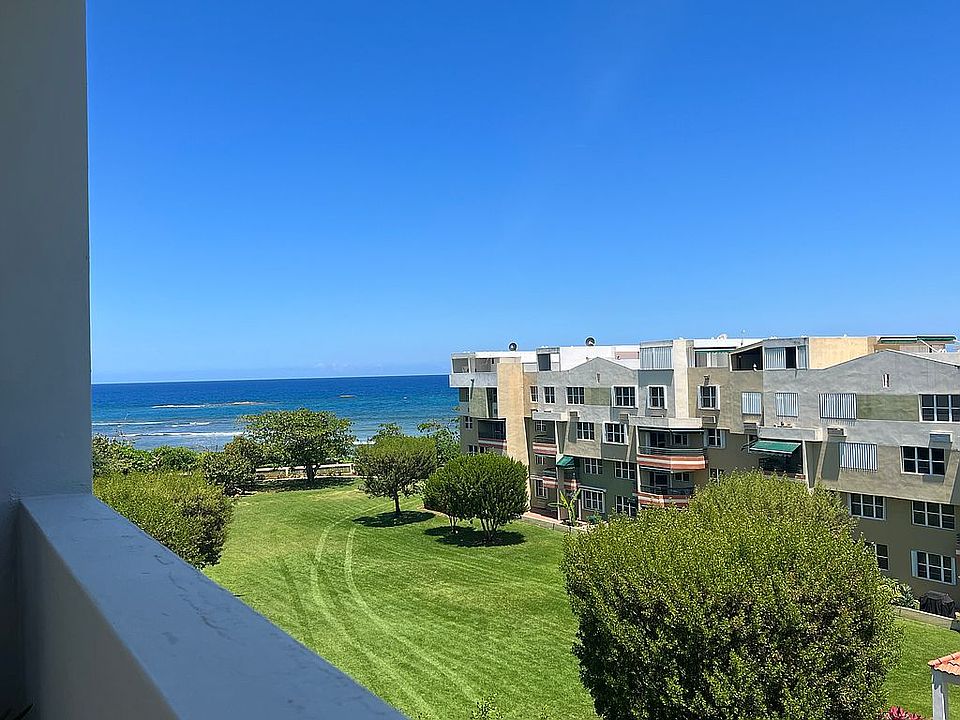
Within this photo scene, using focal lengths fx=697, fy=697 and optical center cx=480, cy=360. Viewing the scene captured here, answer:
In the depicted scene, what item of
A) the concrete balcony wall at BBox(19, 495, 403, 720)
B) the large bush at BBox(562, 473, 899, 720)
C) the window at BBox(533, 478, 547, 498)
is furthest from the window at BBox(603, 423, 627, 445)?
the concrete balcony wall at BBox(19, 495, 403, 720)

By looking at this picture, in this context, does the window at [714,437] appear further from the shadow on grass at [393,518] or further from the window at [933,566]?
the shadow on grass at [393,518]

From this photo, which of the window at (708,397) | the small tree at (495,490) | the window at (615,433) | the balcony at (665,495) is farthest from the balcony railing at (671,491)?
the small tree at (495,490)

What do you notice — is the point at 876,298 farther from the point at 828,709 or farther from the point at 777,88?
the point at 828,709

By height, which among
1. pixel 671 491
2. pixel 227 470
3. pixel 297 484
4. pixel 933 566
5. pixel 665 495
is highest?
pixel 671 491

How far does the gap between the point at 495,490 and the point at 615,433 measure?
4099mm

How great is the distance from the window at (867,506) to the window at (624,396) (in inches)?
253

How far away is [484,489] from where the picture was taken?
21297 mm

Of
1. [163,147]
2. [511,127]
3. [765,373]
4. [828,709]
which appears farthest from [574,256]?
[828,709]

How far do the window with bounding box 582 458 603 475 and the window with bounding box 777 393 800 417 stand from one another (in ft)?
20.6

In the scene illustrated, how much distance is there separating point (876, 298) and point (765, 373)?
1439 cm

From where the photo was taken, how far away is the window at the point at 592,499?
2244 centimetres

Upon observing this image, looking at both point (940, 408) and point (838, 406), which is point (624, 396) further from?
point (940, 408)

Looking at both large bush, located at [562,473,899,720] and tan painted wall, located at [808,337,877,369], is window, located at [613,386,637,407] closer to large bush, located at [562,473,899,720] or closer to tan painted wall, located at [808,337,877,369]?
tan painted wall, located at [808,337,877,369]

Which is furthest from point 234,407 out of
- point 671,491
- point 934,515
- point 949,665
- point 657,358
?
point 949,665
